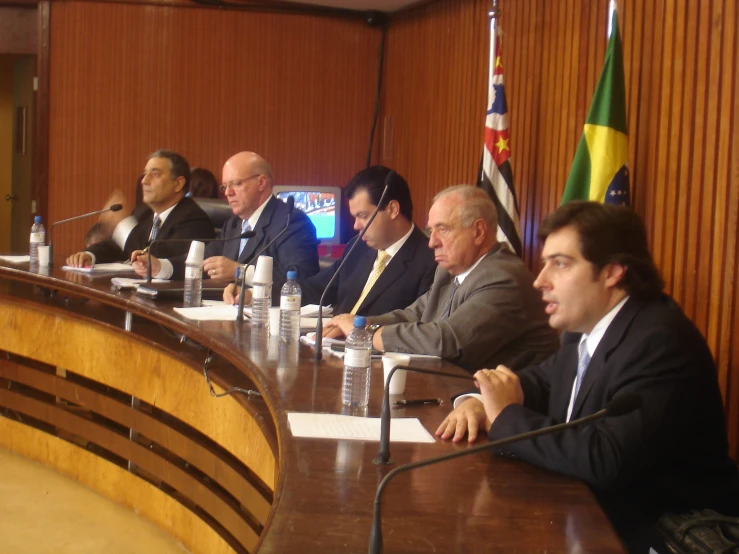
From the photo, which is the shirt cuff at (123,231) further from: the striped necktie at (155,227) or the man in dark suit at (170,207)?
the striped necktie at (155,227)

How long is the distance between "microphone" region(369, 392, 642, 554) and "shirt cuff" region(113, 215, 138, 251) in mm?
3979

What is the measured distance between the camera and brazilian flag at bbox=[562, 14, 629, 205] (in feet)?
12.3

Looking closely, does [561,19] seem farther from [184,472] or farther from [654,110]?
[184,472]

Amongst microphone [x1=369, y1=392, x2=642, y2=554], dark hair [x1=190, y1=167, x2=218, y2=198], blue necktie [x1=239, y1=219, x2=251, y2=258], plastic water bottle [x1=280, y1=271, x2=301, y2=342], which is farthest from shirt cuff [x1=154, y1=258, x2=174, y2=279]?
microphone [x1=369, y1=392, x2=642, y2=554]

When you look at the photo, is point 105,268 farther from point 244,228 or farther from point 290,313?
point 290,313

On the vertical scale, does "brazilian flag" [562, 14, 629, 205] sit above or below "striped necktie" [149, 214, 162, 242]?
above

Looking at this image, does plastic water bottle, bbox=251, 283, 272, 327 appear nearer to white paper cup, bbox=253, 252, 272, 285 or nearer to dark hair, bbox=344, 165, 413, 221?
white paper cup, bbox=253, 252, 272, 285

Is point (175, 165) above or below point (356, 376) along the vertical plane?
above

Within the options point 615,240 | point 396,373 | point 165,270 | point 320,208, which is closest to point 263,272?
point 396,373

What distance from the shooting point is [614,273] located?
1.93 metres

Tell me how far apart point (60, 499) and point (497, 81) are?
9.11ft

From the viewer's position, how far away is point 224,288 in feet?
12.7

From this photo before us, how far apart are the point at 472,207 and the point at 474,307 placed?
0.36 m

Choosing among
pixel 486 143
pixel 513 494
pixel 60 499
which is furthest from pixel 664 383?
pixel 486 143
